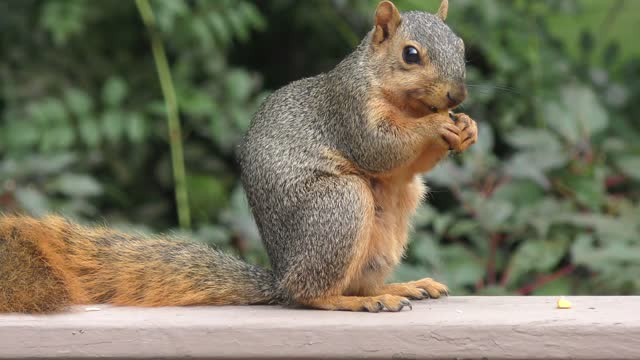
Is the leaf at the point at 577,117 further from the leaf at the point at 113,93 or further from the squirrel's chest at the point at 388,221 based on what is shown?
the leaf at the point at 113,93

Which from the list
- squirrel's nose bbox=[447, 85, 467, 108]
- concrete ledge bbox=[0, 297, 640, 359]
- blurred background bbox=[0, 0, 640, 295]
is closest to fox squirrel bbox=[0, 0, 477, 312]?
squirrel's nose bbox=[447, 85, 467, 108]

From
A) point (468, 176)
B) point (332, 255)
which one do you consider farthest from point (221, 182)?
point (332, 255)

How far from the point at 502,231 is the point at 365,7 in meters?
0.72

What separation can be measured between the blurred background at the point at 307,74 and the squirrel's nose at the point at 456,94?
43 centimetres

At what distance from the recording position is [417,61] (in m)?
1.78

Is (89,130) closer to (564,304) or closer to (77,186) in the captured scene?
(77,186)

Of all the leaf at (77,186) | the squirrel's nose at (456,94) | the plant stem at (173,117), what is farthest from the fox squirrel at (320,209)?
the plant stem at (173,117)

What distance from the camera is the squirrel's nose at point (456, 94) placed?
5.68ft

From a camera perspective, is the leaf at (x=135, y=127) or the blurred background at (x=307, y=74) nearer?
the blurred background at (x=307, y=74)

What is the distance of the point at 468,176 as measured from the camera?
2391 millimetres

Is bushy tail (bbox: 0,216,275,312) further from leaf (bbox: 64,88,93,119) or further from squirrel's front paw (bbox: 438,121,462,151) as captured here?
leaf (bbox: 64,88,93,119)

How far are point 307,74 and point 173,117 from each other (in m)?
0.65

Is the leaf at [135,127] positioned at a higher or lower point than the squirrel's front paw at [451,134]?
lower

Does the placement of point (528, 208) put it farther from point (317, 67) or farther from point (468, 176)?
point (317, 67)
